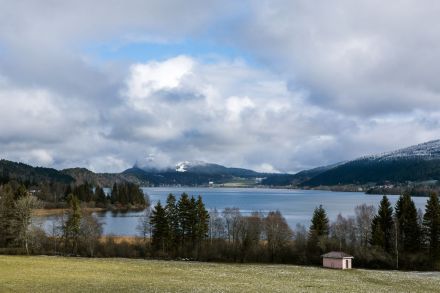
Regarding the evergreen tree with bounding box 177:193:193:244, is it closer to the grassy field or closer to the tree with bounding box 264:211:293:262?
the tree with bounding box 264:211:293:262

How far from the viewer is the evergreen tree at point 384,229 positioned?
84.7m

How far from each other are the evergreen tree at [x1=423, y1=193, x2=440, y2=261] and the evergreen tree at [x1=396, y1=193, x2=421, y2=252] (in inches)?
63.7

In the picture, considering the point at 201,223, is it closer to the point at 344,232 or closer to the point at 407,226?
the point at 344,232

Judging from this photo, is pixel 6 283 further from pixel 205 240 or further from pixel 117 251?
pixel 205 240

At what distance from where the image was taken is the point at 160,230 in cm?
9319

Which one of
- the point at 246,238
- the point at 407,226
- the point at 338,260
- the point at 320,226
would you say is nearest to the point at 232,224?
the point at 246,238

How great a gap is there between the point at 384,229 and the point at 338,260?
56.6 ft

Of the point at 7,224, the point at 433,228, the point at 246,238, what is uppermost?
the point at 7,224

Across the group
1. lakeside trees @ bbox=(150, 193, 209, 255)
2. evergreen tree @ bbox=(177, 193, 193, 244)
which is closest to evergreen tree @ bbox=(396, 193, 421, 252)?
lakeside trees @ bbox=(150, 193, 209, 255)

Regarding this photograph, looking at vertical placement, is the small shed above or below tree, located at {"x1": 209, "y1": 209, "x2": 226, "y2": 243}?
below

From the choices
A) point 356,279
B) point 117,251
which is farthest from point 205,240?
point 356,279

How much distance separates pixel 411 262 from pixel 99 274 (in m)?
50.8

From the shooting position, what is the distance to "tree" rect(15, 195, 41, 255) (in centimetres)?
8881

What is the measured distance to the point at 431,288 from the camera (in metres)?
51.2
